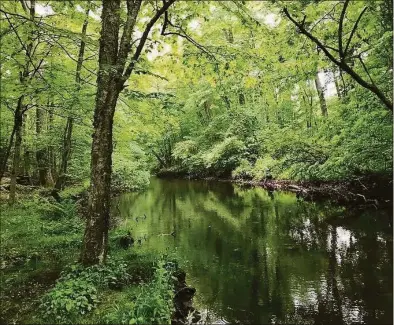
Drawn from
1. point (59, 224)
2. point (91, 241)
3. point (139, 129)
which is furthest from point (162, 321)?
point (139, 129)

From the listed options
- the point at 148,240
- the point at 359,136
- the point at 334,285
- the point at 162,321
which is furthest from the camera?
the point at 359,136

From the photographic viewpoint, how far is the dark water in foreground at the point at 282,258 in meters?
6.89

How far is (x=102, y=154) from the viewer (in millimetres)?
6207

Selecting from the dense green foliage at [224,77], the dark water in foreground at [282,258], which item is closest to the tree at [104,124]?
the dense green foliage at [224,77]

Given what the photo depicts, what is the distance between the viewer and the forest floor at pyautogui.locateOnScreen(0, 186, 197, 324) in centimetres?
491

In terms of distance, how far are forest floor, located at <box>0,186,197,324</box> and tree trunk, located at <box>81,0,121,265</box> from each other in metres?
0.42

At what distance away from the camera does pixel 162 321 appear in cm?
496

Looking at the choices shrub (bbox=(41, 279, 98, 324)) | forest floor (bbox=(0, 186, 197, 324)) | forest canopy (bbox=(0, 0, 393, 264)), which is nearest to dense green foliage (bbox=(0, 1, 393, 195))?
forest canopy (bbox=(0, 0, 393, 264))

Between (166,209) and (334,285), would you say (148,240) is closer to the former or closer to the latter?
(334,285)

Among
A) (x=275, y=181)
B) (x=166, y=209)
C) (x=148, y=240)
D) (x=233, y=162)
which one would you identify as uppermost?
(x=233, y=162)

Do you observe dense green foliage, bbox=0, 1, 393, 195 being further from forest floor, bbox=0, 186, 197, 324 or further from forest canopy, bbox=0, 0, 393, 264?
forest floor, bbox=0, 186, 197, 324

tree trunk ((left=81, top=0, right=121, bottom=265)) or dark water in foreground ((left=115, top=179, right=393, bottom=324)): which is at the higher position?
tree trunk ((left=81, top=0, right=121, bottom=265))

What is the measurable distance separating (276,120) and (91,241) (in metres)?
30.9

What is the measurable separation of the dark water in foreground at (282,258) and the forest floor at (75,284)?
4.71 ft
